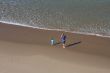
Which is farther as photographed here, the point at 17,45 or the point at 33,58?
the point at 17,45

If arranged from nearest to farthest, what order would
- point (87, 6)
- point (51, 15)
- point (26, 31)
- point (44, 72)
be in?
1. point (44, 72)
2. point (26, 31)
3. point (51, 15)
4. point (87, 6)

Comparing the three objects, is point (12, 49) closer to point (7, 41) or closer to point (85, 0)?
point (7, 41)

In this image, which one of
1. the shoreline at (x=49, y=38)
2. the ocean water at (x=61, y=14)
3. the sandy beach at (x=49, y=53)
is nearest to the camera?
the sandy beach at (x=49, y=53)

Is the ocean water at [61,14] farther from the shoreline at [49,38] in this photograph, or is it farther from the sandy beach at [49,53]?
the sandy beach at [49,53]

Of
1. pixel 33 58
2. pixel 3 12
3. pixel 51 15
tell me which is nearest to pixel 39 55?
pixel 33 58

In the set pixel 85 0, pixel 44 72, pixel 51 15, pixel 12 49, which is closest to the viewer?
pixel 44 72

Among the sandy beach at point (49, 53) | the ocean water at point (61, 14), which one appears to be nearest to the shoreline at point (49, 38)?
the sandy beach at point (49, 53)

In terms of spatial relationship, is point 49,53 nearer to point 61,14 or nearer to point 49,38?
point 49,38
